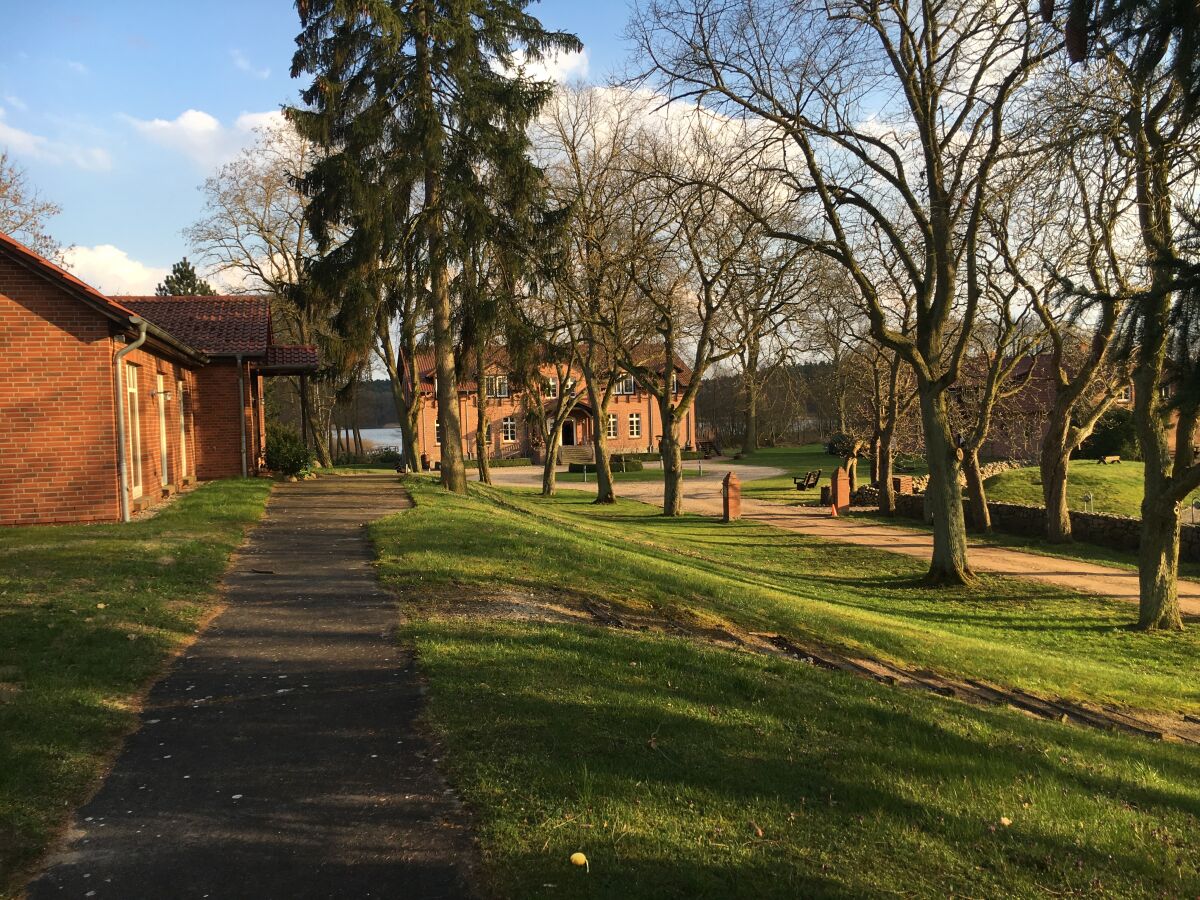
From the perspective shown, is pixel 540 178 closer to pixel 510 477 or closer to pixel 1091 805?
pixel 1091 805

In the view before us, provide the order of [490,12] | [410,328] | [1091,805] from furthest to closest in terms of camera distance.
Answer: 1. [410,328]
2. [490,12]
3. [1091,805]

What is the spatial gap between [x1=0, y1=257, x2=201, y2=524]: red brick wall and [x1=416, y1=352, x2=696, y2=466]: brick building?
4068 cm

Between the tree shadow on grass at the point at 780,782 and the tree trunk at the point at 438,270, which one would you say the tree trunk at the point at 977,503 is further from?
the tree shadow on grass at the point at 780,782

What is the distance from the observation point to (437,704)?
548cm

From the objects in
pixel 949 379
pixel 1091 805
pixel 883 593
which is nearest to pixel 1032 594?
pixel 883 593

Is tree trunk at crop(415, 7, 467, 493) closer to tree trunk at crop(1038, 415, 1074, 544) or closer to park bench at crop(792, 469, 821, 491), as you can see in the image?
tree trunk at crop(1038, 415, 1074, 544)

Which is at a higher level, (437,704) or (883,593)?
(437,704)

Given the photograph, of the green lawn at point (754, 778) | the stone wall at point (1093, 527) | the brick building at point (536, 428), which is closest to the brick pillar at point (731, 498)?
the stone wall at point (1093, 527)

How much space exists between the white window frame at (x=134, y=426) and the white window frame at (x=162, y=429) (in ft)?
4.22

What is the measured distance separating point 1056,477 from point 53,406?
21.1 m

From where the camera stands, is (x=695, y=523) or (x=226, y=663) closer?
(x=226, y=663)

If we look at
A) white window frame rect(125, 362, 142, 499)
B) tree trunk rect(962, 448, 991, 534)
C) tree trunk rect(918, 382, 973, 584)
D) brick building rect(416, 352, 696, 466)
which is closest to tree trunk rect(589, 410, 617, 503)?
tree trunk rect(962, 448, 991, 534)

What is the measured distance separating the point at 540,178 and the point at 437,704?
688 inches

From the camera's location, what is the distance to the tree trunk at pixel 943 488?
54.0ft
